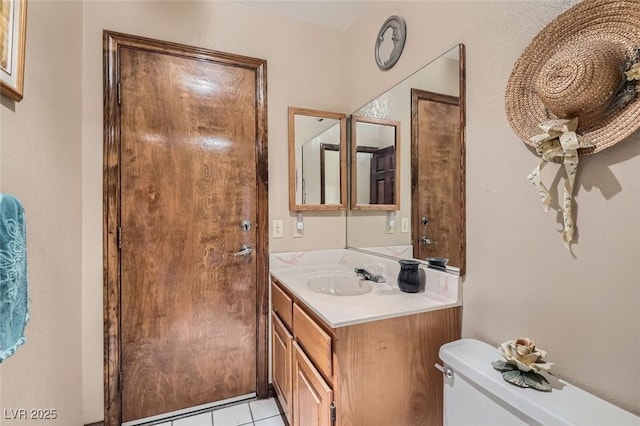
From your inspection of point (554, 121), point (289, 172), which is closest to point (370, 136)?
point (289, 172)

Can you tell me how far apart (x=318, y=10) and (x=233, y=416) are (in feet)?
8.53

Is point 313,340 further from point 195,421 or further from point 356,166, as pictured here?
point 356,166

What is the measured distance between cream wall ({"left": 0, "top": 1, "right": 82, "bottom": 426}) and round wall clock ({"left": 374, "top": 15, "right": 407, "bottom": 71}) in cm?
155

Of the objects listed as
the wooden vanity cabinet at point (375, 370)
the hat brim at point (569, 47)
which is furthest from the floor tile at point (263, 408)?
the hat brim at point (569, 47)

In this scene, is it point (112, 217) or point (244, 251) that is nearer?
point (112, 217)

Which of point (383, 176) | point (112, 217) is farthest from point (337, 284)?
point (112, 217)

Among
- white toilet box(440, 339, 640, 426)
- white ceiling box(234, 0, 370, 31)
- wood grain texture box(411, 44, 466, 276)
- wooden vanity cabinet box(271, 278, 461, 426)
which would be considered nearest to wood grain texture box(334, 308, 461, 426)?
wooden vanity cabinet box(271, 278, 461, 426)

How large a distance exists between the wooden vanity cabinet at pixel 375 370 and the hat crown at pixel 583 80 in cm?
81

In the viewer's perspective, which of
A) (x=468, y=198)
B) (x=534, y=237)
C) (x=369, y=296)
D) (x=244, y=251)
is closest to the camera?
(x=534, y=237)

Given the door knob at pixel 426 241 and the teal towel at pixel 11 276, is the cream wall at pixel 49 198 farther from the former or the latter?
the door knob at pixel 426 241

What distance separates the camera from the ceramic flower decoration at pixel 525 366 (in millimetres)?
785

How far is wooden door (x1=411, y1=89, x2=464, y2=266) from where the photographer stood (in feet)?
3.98

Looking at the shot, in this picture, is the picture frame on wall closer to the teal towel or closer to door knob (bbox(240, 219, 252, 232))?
the teal towel

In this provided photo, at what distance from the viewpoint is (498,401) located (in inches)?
31.9
